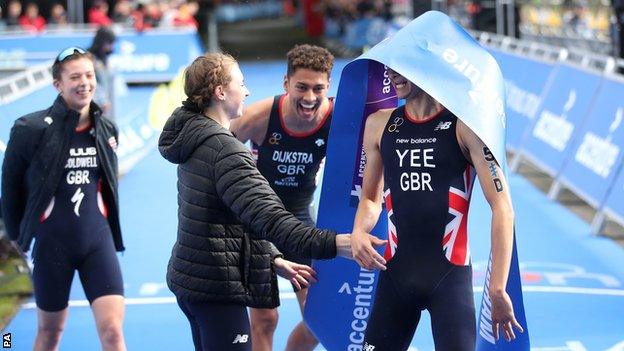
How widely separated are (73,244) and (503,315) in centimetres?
252

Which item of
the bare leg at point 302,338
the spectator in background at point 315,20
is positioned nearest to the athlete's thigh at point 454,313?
the bare leg at point 302,338

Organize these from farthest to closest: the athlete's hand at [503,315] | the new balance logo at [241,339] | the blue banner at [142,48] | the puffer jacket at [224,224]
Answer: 1. the blue banner at [142,48]
2. the new balance logo at [241,339]
3. the athlete's hand at [503,315]
4. the puffer jacket at [224,224]

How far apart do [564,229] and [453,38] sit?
7.02 metres

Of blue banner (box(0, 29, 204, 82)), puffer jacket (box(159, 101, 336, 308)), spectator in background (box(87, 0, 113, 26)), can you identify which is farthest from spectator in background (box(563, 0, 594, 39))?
puffer jacket (box(159, 101, 336, 308))

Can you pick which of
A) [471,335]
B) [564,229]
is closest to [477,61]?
[471,335]

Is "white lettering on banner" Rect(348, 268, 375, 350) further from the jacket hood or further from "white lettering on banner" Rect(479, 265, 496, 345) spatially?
the jacket hood

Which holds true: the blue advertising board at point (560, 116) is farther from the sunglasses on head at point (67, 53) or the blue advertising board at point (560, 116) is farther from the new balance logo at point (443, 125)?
the new balance logo at point (443, 125)

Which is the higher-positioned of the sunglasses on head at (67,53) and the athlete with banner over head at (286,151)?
the sunglasses on head at (67,53)

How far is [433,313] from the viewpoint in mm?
4844

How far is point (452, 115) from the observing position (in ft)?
16.0

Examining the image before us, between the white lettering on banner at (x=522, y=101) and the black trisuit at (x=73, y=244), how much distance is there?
917cm

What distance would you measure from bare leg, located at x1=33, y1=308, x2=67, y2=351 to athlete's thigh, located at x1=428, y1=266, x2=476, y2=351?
2.26m

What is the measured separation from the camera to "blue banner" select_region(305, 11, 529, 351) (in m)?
4.68

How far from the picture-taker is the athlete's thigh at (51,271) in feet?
19.4
